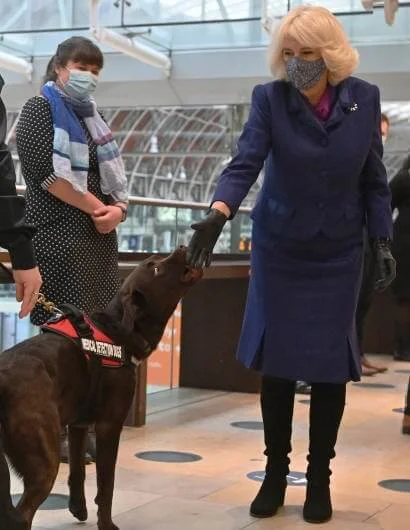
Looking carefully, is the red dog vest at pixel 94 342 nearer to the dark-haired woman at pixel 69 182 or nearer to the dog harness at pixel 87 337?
→ the dog harness at pixel 87 337

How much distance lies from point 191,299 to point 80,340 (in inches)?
145

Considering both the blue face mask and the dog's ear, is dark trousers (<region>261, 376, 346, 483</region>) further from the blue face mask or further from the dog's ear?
the blue face mask

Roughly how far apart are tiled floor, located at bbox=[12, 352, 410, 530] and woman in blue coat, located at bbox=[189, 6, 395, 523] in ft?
0.60

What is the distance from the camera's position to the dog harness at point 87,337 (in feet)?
9.22

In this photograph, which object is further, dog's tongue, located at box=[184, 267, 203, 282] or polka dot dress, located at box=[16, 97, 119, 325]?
polka dot dress, located at box=[16, 97, 119, 325]

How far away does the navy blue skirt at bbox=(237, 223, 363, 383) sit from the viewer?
3.25m

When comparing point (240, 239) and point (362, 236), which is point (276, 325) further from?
point (240, 239)

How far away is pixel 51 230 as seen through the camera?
3588 millimetres

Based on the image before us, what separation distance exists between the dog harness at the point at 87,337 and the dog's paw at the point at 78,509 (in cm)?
55

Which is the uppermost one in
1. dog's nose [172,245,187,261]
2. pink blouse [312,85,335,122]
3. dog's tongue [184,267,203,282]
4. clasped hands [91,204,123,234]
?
pink blouse [312,85,335,122]

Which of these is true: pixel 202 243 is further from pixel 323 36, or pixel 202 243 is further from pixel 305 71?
pixel 323 36

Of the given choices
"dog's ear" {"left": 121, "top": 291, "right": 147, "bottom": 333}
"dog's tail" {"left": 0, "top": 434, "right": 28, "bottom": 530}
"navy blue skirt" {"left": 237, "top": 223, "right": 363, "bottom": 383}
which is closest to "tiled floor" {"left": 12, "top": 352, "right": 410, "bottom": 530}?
"navy blue skirt" {"left": 237, "top": 223, "right": 363, "bottom": 383}

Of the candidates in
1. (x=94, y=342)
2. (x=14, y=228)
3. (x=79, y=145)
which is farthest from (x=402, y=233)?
(x=14, y=228)

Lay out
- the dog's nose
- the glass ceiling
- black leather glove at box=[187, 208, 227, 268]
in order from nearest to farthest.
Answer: black leather glove at box=[187, 208, 227, 268] → the dog's nose → the glass ceiling
